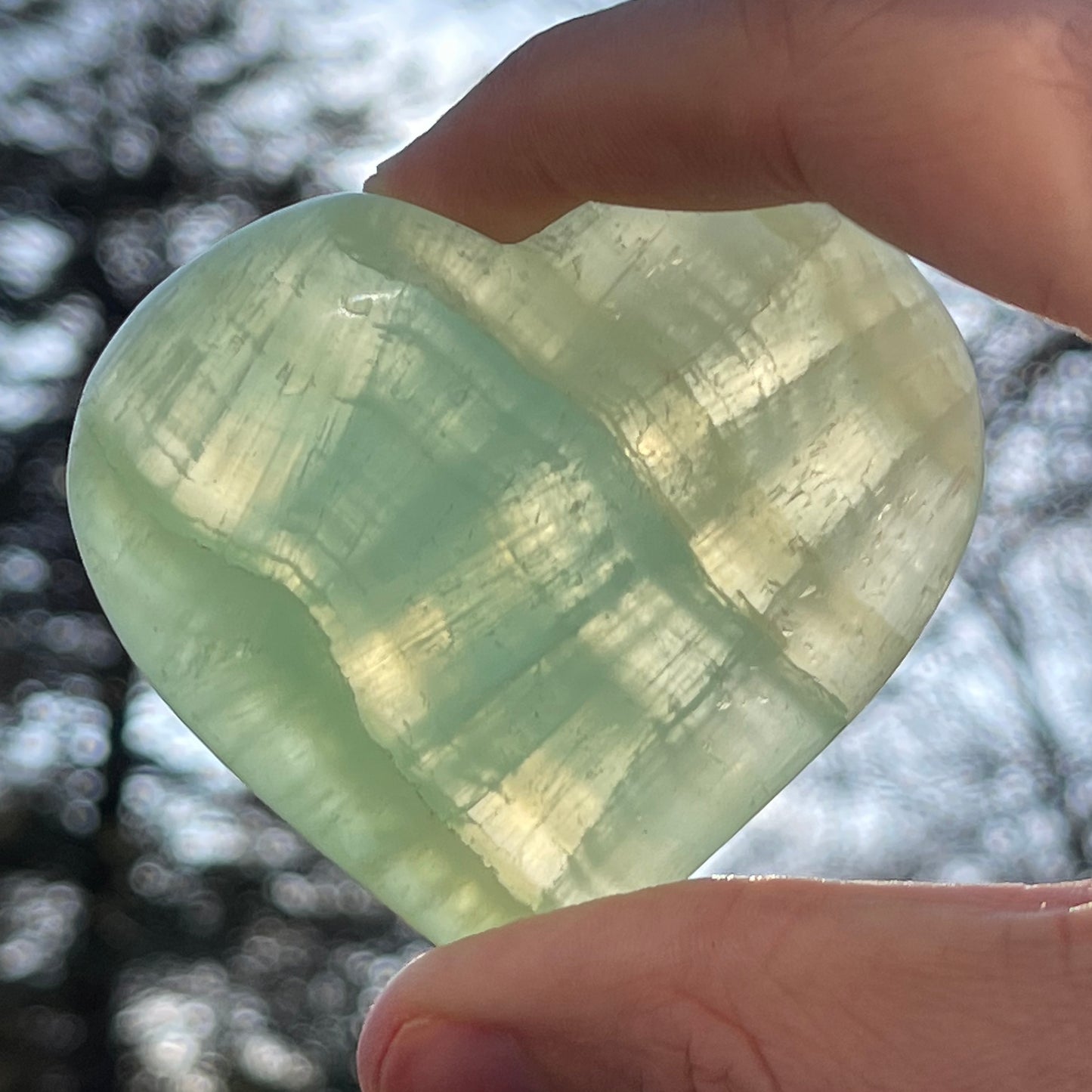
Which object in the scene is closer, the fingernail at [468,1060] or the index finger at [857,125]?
the fingernail at [468,1060]

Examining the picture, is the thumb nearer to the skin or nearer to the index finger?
the skin

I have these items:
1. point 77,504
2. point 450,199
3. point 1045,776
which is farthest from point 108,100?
point 1045,776

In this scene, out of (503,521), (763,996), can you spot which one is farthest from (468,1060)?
(503,521)

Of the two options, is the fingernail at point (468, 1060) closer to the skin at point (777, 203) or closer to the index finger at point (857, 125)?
the skin at point (777, 203)

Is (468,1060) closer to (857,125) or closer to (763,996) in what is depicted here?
(763,996)

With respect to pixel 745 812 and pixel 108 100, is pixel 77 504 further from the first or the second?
pixel 108 100

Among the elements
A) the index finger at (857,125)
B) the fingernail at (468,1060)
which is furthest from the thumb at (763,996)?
the index finger at (857,125)
